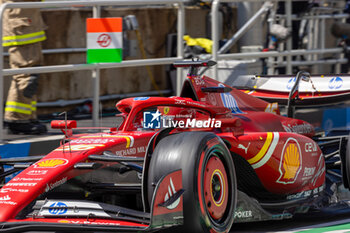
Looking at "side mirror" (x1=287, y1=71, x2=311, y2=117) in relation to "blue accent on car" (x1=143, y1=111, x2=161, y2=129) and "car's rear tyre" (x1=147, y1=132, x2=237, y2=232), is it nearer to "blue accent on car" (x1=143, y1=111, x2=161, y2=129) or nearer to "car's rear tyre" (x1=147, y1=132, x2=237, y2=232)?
"blue accent on car" (x1=143, y1=111, x2=161, y2=129)

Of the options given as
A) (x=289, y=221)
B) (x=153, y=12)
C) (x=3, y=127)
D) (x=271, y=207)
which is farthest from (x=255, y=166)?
(x=153, y=12)

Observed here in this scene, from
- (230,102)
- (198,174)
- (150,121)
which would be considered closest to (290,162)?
(230,102)

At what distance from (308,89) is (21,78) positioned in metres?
3.04

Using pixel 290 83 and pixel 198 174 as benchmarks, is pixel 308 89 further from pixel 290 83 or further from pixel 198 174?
pixel 198 174

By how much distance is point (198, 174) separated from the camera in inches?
196

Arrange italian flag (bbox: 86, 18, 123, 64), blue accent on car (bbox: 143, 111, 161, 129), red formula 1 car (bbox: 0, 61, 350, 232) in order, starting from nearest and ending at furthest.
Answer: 1. red formula 1 car (bbox: 0, 61, 350, 232)
2. blue accent on car (bbox: 143, 111, 161, 129)
3. italian flag (bbox: 86, 18, 123, 64)

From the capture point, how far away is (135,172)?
5895 mm

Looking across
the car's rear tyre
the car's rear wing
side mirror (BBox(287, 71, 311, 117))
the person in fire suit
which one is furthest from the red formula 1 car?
the person in fire suit

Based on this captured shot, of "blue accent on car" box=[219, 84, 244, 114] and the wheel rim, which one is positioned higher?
"blue accent on car" box=[219, 84, 244, 114]

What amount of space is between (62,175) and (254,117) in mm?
2130

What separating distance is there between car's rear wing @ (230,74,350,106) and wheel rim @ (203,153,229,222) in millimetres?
2533

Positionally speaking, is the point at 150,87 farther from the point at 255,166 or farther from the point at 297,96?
the point at 255,166

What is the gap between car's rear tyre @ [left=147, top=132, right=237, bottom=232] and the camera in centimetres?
494

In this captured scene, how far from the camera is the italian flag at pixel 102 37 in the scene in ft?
28.4
